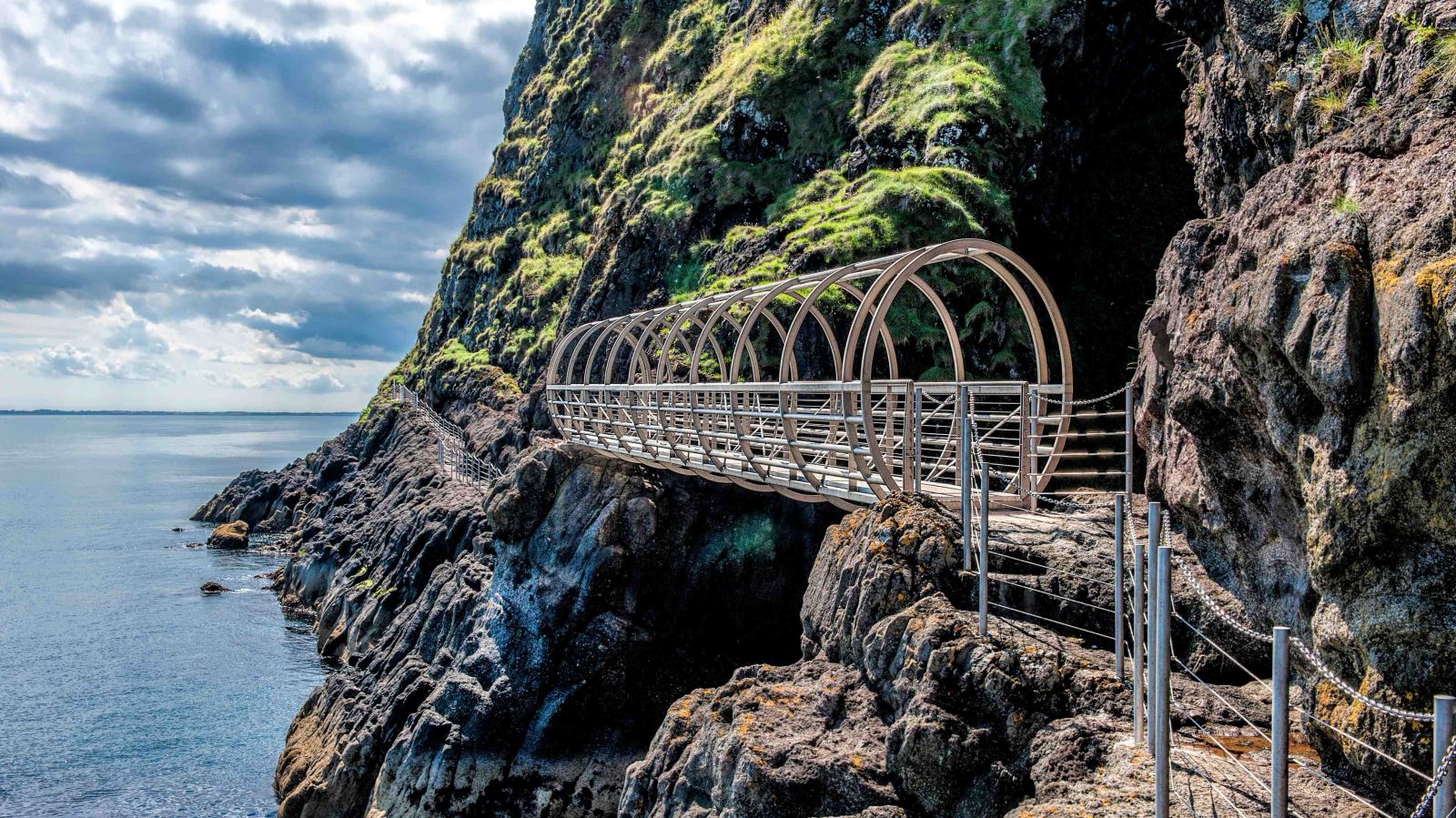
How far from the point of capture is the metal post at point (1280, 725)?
421 cm

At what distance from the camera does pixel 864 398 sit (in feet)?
32.6

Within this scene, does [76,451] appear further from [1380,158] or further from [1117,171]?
[1380,158]

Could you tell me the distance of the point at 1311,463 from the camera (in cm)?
566

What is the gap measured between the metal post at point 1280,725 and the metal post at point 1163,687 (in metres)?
0.71

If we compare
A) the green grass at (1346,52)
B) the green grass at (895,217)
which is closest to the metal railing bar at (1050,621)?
the green grass at (1346,52)

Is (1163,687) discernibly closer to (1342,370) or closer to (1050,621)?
(1342,370)

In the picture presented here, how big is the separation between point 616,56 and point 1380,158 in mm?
56108

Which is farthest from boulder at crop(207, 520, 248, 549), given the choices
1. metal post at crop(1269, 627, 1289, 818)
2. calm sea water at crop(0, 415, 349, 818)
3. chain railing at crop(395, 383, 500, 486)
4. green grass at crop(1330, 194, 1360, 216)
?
metal post at crop(1269, 627, 1289, 818)

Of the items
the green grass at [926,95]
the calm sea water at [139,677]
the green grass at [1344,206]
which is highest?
the green grass at [926,95]

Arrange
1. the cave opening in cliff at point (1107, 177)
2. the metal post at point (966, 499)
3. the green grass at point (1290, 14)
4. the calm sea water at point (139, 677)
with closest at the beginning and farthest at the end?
1. the metal post at point (966, 499)
2. the green grass at point (1290, 14)
3. the calm sea water at point (139, 677)
4. the cave opening in cliff at point (1107, 177)

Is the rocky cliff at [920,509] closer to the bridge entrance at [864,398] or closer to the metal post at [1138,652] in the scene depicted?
the metal post at [1138,652]

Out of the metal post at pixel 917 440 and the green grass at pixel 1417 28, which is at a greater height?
the green grass at pixel 1417 28

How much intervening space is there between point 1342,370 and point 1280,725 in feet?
7.00

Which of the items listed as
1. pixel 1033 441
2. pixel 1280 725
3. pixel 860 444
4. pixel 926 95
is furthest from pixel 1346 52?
pixel 926 95
